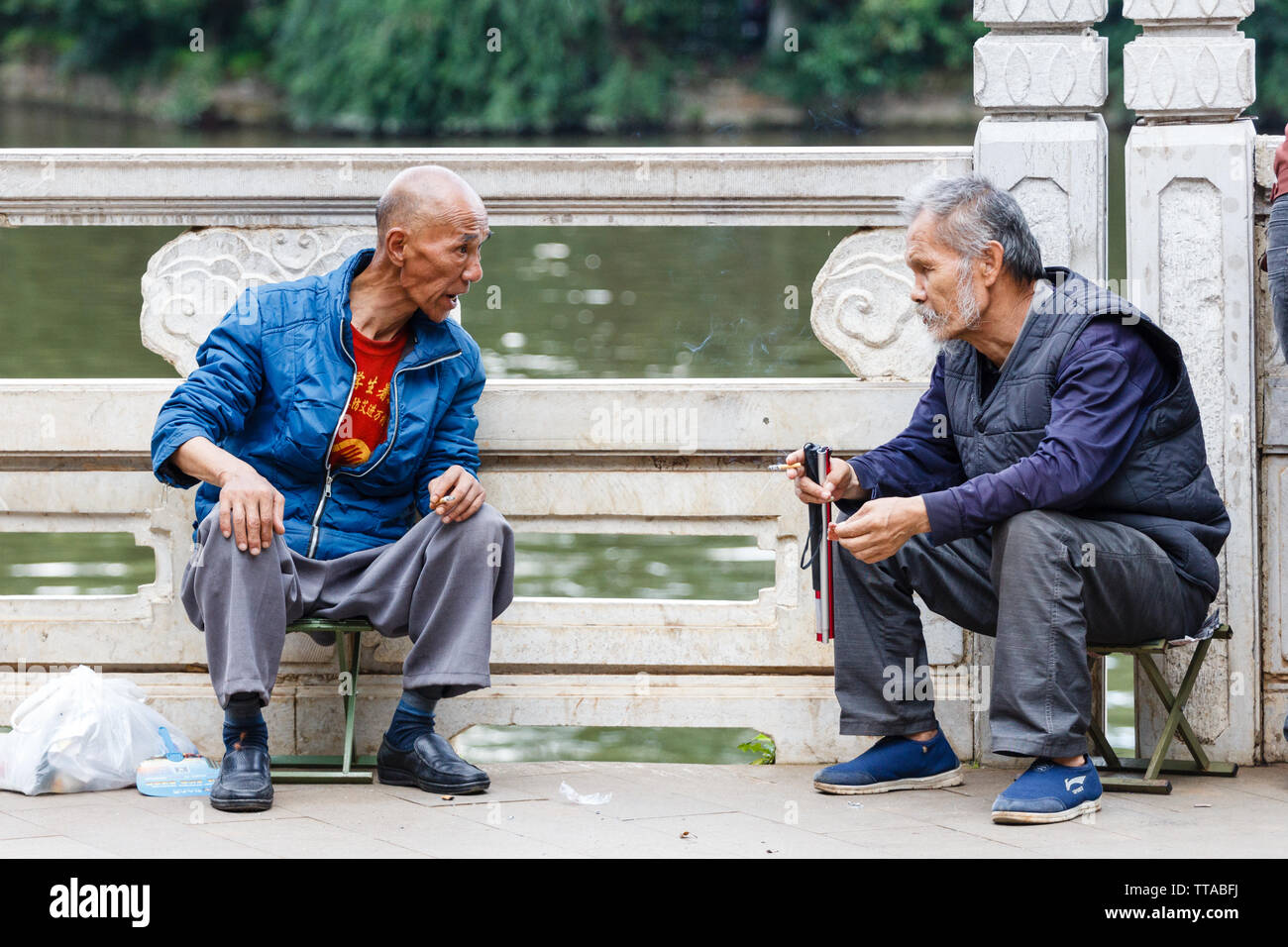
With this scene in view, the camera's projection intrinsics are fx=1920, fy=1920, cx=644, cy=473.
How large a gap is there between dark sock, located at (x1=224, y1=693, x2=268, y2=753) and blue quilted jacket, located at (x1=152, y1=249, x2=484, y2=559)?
36cm

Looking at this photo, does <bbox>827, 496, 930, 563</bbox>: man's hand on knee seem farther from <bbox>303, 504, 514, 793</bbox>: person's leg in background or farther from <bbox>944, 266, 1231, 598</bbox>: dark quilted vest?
<bbox>303, 504, 514, 793</bbox>: person's leg in background

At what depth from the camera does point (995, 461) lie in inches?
157

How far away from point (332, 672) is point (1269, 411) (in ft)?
7.36

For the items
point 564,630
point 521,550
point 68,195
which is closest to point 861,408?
point 564,630

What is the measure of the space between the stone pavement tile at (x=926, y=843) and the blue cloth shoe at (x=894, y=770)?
0.85ft

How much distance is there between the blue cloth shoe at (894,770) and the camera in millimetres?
4121

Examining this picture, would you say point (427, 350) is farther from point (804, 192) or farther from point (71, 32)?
point (71, 32)

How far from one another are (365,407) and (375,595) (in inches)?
16.2

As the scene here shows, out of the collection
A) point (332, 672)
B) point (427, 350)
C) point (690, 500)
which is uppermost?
point (427, 350)

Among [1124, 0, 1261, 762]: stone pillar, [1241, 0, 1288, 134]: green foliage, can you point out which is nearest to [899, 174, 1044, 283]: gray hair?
[1124, 0, 1261, 762]: stone pillar

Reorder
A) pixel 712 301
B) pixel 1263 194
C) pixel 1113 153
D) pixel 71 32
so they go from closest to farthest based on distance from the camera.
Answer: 1. pixel 1263 194
2. pixel 712 301
3. pixel 1113 153
4. pixel 71 32

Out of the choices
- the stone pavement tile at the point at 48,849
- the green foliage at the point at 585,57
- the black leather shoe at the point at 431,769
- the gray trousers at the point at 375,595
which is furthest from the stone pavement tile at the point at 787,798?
the green foliage at the point at 585,57

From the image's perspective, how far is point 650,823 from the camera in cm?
390

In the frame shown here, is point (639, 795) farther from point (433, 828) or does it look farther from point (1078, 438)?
point (1078, 438)
